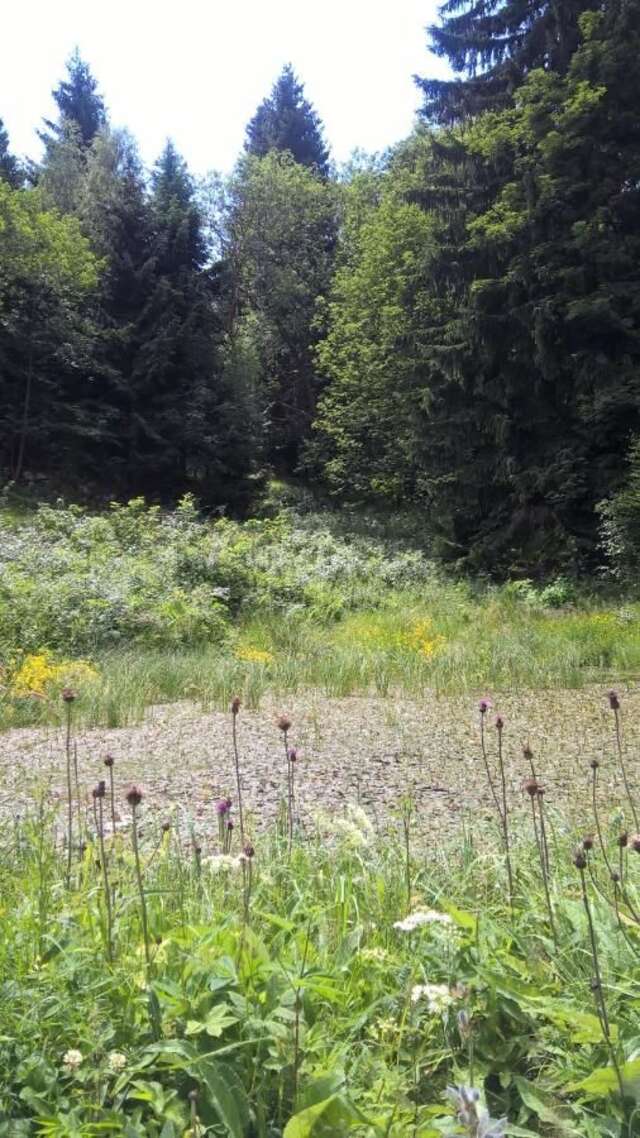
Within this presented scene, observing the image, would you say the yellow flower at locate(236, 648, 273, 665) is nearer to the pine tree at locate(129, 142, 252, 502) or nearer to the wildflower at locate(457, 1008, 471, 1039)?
the wildflower at locate(457, 1008, 471, 1039)

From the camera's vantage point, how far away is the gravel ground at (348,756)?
3.63m

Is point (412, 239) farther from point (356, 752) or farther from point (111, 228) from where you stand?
point (356, 752)

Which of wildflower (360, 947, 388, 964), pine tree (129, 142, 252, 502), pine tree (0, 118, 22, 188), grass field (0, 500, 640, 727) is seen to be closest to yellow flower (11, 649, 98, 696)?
grass field (0, 500, 640, 727)

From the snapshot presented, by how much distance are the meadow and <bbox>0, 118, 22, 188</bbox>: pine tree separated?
87.4 ft

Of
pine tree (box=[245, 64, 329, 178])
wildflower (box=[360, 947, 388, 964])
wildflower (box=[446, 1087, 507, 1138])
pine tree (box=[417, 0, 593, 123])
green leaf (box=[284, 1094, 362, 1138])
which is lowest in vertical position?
green leaf (box=[284, 1094, 362, 1138])

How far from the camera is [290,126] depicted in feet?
113

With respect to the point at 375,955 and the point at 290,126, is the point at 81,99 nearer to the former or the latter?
the point at 290,126

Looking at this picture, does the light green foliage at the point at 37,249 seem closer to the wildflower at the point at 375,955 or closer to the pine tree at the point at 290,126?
the pine tree at the point at 290,126

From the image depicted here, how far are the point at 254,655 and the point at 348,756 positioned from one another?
4057 mm

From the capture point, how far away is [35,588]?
29.5ft

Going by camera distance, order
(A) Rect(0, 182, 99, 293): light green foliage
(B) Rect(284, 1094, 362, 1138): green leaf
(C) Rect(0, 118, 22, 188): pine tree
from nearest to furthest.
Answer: (B) Rect(284, 1094, 362, 1138): green leaf
(A) Rect(0, 182, 99, 293): light green foliage
(C) Rect(0, 118, 22, 188): pine tree

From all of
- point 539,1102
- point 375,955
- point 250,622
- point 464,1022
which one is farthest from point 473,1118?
point 250,622

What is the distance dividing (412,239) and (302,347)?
7.38 m

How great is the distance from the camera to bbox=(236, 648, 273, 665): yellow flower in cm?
806
